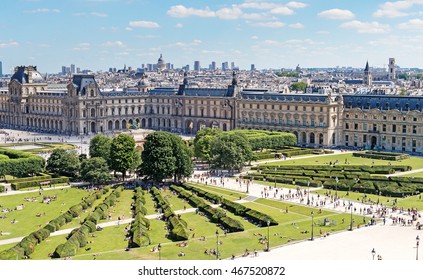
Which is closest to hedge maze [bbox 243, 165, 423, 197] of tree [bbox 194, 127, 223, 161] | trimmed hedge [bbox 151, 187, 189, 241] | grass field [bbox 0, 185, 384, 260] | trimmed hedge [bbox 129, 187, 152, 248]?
tree [bbox 194, 127, 223, 161]

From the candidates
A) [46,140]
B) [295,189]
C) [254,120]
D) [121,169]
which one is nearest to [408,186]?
[295,189]

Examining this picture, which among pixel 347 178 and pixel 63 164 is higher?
pixel 63 164

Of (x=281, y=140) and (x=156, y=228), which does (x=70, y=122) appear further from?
(x=156, y=228)

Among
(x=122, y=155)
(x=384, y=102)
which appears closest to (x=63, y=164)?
(x=122, y=155)

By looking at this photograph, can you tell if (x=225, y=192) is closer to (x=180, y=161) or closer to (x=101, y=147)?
(x=180, y=161)

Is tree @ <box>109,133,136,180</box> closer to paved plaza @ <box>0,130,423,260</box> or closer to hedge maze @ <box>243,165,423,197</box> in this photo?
hedge maze @ <box>243,165,423,197</box>

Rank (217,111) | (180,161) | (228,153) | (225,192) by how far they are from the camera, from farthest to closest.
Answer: (217,111) < (228,153) < (180,161) < (225,192)

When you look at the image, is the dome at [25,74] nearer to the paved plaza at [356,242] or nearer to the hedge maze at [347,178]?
the hedge maze at [347,178]
